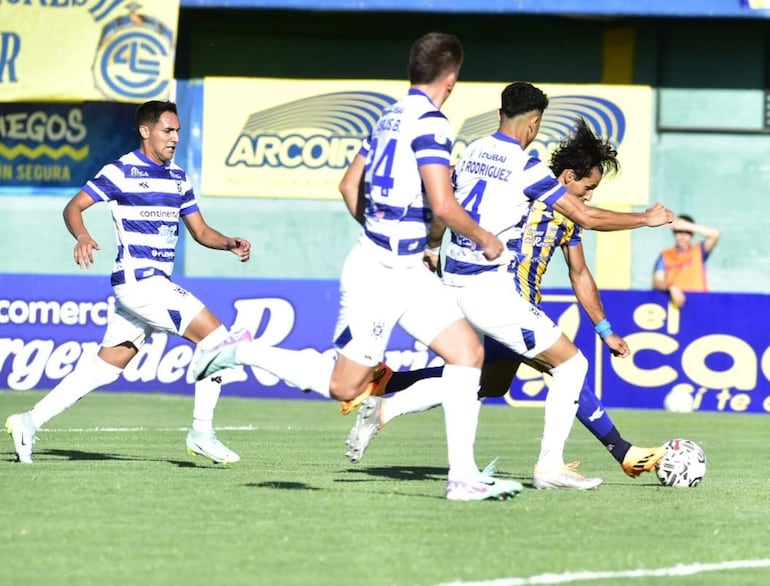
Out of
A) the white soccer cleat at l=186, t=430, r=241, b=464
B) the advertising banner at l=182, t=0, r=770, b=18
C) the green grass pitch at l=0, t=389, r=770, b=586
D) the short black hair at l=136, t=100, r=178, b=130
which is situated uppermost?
the advertising banner at l=182, t=0, r=770, b=18

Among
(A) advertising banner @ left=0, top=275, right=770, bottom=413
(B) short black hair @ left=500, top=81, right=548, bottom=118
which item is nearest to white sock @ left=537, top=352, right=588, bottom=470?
(B) short black hair @ left=500, top=81, right=548, bottom=118

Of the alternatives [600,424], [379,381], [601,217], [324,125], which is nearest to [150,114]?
[379,381]

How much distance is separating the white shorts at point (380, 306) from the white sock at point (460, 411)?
0.81 ft

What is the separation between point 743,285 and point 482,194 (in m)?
15.1

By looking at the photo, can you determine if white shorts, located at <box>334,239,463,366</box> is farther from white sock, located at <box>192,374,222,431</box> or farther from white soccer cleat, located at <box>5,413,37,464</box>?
white soccer cleat, located at <box>5,413,37,464</box>

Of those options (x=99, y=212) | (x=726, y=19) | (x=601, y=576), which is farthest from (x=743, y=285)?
(x=601, y=576)

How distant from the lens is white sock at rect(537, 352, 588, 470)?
8.91 meters

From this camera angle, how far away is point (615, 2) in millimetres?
21234

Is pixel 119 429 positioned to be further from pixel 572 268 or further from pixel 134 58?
pixel 134 58

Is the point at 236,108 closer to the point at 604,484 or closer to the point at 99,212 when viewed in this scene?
the point at 99,212

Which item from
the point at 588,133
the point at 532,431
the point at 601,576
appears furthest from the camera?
the point at 532,431

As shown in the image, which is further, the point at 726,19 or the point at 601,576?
the point at 726,19

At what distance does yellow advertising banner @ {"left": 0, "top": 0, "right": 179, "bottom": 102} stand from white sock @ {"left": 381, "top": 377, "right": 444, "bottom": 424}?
1274cm

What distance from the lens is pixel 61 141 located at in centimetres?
2325
